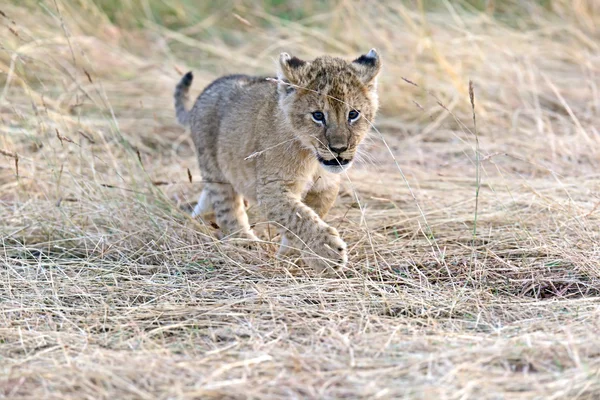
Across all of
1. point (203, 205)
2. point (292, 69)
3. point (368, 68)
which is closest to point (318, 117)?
point (292, 69)

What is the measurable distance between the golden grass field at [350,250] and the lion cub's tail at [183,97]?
19.1 inches

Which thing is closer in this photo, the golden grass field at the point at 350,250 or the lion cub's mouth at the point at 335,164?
the golden grass field at the point at 350,250

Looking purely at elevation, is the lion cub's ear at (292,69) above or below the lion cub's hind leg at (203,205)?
above

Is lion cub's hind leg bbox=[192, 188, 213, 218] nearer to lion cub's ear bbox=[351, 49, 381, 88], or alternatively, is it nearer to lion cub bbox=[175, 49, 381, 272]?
lion cub bbox=[175, 49, 381, 272]

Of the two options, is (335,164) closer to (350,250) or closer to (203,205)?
(350,250)

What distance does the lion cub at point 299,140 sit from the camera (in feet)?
16.7

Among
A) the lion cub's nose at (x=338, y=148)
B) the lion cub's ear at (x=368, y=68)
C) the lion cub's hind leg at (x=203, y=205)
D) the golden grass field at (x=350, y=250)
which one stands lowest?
the lion cub's hind leg at (x=203, y=205)

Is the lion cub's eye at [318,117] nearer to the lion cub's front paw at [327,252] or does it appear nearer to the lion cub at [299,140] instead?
the lion cub at [299,140]

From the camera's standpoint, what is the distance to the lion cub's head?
5.08 metres

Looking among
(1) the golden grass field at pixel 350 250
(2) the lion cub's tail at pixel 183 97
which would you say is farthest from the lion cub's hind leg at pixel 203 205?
(2) the lion cub's tail at pixel 183 97

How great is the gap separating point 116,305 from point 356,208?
7.48 ft

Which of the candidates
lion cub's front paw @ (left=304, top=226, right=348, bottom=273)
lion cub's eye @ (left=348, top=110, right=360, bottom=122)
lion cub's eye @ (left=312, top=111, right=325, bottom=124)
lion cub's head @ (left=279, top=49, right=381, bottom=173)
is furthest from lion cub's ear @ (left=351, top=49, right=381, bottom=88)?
lion cub's front paw @ (left=304, top=226, right=348, bottom=273)

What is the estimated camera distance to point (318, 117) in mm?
5172

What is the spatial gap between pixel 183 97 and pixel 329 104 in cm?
203
